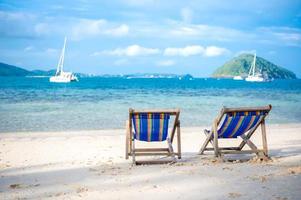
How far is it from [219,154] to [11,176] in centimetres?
367

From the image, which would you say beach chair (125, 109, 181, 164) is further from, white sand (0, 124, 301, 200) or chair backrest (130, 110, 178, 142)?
white sand (0, 124, 301, 200)

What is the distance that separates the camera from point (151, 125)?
6.49 meters

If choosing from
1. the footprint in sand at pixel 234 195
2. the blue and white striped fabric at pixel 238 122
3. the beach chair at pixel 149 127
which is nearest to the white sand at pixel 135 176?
the footprint in sand at pixel 234 195

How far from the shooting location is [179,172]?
5664 millimetres

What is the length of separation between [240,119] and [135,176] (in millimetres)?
2216

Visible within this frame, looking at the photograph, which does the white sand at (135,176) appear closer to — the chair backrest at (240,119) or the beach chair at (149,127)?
the beach chair at (149,127)

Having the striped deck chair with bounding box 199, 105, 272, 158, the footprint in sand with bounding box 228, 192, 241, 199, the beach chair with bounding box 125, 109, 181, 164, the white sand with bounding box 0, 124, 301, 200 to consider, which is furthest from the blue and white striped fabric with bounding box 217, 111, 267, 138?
the footprint in sand with bounding box 228, 192, 241, 199

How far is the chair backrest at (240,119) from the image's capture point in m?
6.34

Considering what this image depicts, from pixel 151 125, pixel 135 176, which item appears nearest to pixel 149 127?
pixel 151 125

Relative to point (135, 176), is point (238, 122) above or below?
above

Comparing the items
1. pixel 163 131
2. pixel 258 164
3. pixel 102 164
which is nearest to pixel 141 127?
pixel 163 131

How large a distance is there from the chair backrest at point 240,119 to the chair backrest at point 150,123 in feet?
3.11

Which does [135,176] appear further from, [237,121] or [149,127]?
[237,121]

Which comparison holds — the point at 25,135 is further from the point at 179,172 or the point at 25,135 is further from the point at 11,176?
the point at 179,172
